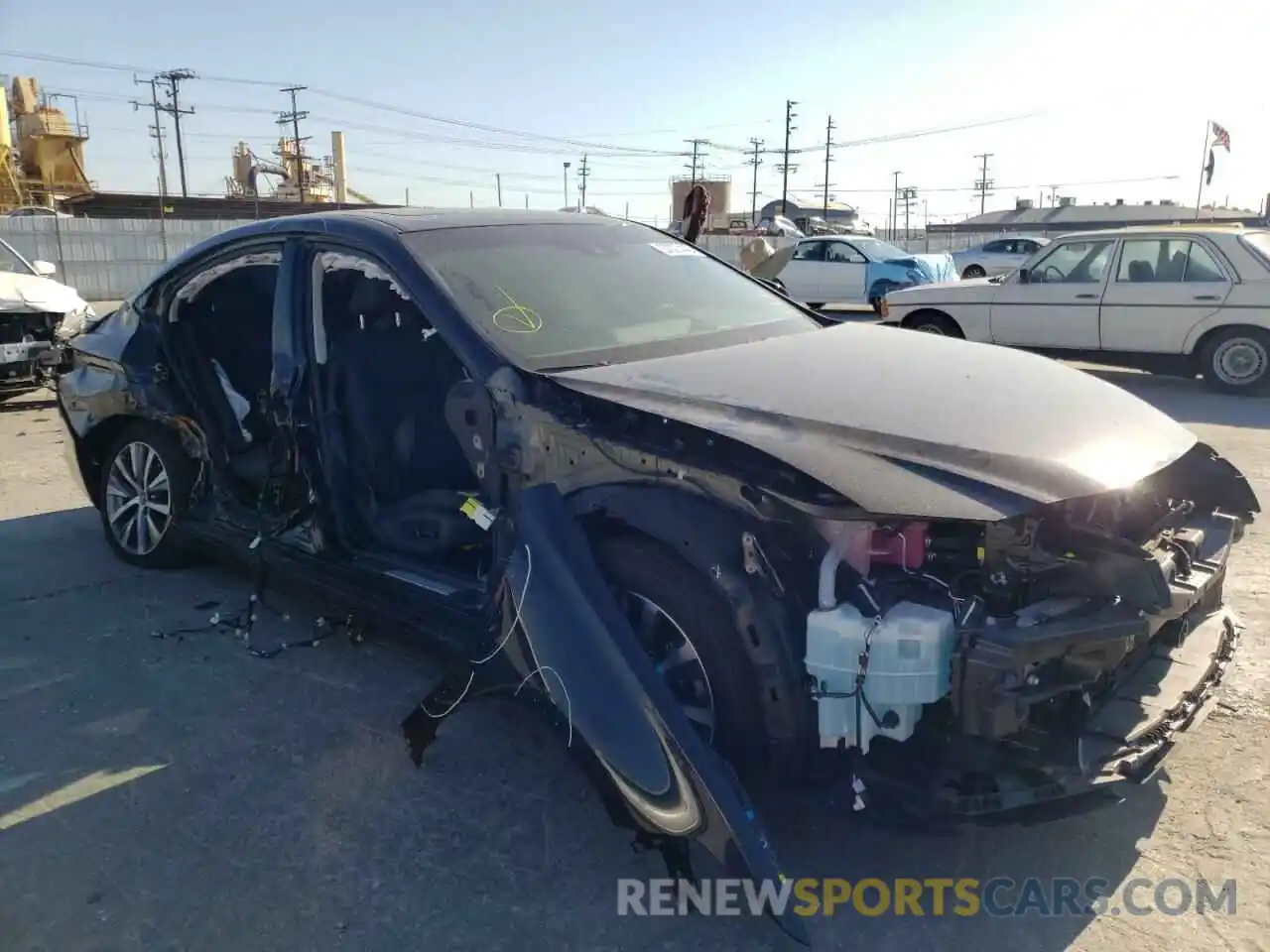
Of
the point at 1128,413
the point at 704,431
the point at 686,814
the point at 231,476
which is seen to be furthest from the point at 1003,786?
the point at 231,476

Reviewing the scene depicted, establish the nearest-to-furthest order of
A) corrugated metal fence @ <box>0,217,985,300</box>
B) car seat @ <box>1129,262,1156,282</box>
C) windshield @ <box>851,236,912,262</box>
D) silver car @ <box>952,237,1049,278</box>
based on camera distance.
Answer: car seat @ <box>1129,262,1156,282</box>, windshield @ <box>851,236,912,262</box>, corrugated metal fence @ <box>0,217,985,300</box>, silver car @ <box>952,237,1049,278</box>

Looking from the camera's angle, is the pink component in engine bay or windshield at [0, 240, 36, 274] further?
windshield at [0, 240, 36, 274]

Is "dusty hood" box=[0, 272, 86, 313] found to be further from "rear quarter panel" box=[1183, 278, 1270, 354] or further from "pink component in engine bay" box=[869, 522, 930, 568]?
"rear quarter panel" box=[1183, 278, 1270, 354]

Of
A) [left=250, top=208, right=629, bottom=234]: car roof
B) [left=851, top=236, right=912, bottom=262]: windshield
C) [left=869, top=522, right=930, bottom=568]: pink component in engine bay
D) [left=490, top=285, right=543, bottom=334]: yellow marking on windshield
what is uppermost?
[left=851, top=236, right=912, bottom=262]: windshield

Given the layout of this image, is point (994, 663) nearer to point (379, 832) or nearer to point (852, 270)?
point (379, 832)

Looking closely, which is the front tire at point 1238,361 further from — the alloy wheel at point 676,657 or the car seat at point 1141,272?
the alloy wheel at point 676,657

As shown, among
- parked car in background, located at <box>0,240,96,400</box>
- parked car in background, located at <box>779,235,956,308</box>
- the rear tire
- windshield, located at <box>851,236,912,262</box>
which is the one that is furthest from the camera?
windshield, located at <box>851,236,912,262</box>

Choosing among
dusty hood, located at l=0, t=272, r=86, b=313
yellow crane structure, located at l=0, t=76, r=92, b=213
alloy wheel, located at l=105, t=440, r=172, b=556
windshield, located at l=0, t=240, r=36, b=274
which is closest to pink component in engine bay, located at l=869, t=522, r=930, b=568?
alloy wheel, located at l=105, t=440, r=172, b=556

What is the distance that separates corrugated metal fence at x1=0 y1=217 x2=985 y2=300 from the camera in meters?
25.8

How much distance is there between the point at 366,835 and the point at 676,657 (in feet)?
3.36

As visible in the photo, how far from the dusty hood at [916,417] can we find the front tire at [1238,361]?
7.84 meters

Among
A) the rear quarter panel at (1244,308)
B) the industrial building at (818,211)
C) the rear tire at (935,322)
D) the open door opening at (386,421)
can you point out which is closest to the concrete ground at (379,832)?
the open door opening at (386,421)

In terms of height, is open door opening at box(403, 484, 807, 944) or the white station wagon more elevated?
the white station wagon

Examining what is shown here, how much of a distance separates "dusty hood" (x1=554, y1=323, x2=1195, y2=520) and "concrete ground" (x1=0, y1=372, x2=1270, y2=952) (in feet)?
2.89
